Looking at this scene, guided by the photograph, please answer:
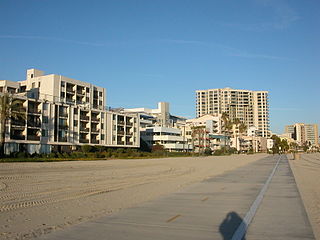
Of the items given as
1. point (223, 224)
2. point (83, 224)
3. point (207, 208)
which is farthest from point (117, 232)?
point (207, 208)

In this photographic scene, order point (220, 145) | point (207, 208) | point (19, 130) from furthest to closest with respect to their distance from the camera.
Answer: point (220, 145) < point (19, 130) < point (207, 208)

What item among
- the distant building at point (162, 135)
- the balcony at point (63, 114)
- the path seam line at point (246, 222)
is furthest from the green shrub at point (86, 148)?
the path seam line at point (246, 222)

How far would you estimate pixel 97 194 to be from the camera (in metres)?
15.9

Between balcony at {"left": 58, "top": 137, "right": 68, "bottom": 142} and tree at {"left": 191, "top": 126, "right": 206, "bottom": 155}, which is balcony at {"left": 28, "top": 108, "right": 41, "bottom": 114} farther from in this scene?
tree at {"left": 191, "top": 126, "right": 206, "bottom": 155}

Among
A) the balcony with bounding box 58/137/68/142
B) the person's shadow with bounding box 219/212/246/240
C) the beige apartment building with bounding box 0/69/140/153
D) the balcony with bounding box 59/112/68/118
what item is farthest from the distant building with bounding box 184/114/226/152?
the person's shadow with bounding box 219/212/246/240

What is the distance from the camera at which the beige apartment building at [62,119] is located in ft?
201

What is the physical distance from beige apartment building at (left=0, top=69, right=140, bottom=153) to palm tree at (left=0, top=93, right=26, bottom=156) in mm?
3112

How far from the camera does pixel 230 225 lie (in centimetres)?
916

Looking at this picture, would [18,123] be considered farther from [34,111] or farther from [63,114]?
[63,114]

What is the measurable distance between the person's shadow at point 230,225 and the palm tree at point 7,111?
47.5 m

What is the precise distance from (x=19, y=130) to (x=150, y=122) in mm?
70369

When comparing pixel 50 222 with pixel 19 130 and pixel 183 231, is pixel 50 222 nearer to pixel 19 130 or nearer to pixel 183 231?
pixel 183 231

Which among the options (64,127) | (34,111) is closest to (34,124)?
(34,111)

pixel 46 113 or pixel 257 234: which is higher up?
pixel 46 113
